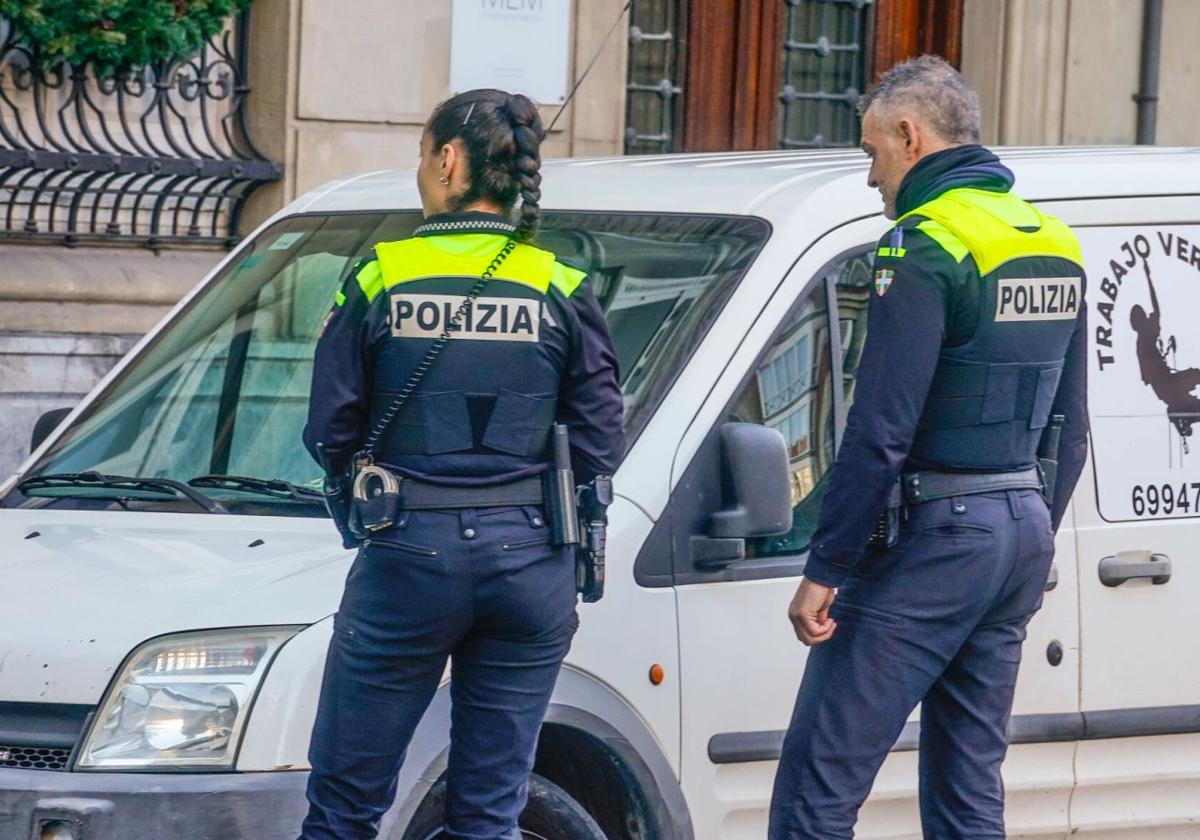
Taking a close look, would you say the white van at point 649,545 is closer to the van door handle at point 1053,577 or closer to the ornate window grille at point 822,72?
the van door handle at point 1053,577

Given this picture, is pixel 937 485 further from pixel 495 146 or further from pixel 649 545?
pixel 495 146

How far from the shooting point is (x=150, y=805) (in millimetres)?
3258

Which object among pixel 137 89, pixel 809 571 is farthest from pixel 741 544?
pixel 137 89

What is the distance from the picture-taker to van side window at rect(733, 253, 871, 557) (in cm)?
394

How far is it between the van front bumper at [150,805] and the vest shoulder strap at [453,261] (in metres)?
0.83

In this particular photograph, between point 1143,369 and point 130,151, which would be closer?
point 1143,369

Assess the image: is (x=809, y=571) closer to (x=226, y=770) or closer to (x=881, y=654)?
(x=881, y=654)

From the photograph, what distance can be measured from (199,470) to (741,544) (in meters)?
1.14

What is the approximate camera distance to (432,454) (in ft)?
10.6

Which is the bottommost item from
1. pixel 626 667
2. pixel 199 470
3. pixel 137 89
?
pixel 626 667

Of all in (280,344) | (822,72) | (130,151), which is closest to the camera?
(280,344)

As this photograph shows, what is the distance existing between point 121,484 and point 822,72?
704 cm

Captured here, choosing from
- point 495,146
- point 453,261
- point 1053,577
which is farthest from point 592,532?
point 1053,577

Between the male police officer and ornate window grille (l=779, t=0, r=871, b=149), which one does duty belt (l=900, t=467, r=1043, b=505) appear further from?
ornate window grille (l=779, t=0, r=871, b=149)
